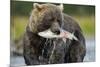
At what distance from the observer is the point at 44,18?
226 centimetres

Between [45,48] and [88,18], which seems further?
[88,18]

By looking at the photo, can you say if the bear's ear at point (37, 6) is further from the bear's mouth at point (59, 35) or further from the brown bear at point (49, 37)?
the bear's mouth at point (59, 35)

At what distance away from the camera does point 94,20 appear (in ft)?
8.32

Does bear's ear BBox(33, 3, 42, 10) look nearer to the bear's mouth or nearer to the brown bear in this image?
the brown bear

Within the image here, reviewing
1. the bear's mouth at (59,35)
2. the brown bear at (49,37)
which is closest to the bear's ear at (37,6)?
the brown bear at (49,37)

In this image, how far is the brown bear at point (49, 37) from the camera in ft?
7.34

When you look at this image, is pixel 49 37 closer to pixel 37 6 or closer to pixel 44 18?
pixel 44 18

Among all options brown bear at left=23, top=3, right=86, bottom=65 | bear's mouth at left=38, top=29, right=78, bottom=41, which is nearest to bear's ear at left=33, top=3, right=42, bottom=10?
brown bear at left=23, top=3, right=86, bottom=65

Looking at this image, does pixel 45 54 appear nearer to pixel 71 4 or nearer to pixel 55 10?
pixel 55 10

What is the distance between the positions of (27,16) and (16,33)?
0.79ft

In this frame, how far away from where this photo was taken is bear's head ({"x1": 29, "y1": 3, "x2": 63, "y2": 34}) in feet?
7.36

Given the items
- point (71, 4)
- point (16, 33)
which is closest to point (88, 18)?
point (71, 4)

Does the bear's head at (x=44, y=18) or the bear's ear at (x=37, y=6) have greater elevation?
the bear's ear at (x=37, y=6)

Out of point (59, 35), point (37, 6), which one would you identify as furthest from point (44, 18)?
point (59, 35)
